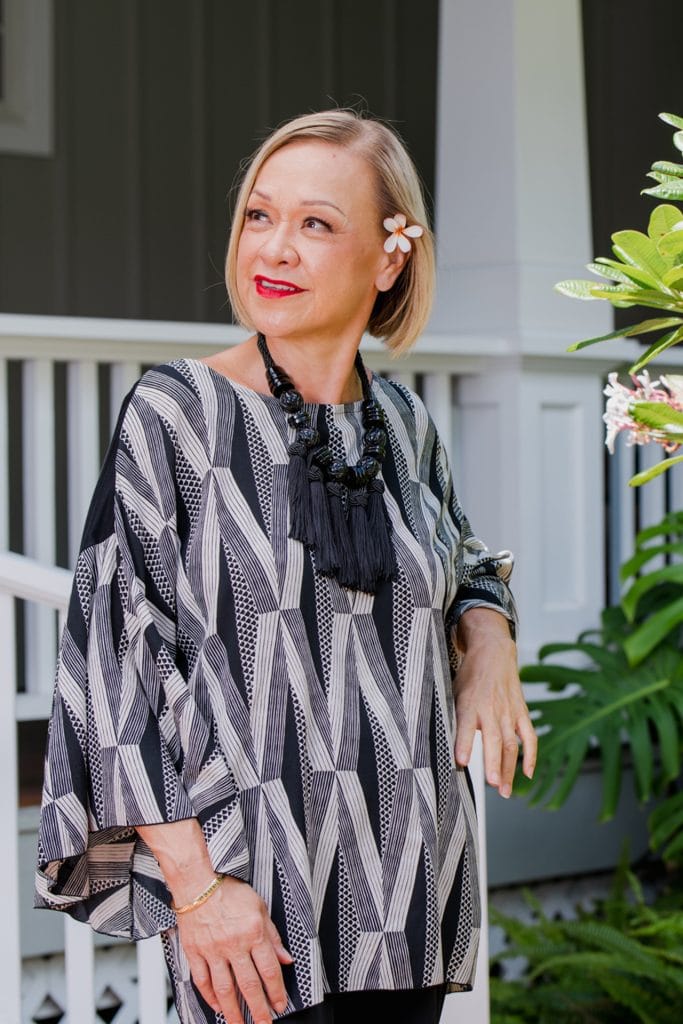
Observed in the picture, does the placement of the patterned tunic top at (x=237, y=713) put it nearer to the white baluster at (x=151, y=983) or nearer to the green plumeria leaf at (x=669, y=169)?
the green plumeria leaf at (x=669, y=169)

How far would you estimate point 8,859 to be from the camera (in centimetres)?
221

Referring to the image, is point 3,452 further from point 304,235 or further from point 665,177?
point 665,177

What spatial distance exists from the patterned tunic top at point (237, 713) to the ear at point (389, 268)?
0.24 m

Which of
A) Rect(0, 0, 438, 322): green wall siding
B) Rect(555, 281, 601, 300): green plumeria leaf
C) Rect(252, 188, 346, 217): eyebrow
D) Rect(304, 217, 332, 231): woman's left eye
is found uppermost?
Rect(0, 0, 438, 322): green wall siding

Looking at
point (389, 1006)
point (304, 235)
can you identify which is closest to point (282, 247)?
point (304, 235)

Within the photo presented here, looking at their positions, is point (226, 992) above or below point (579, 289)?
below

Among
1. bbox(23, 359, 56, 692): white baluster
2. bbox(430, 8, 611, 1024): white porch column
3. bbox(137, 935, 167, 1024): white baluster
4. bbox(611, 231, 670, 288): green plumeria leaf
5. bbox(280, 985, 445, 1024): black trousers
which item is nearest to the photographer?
bbox(611, 231, 670, 288): green plumeria leaf

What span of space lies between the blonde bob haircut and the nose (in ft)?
0.26

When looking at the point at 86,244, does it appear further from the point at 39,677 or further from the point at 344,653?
the point at 344,653

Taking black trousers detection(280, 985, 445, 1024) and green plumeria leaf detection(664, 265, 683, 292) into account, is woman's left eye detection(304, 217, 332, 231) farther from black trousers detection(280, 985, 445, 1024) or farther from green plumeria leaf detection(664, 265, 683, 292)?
black trousers detection(280, 985, 445, 1024)

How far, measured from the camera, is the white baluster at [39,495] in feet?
11.9

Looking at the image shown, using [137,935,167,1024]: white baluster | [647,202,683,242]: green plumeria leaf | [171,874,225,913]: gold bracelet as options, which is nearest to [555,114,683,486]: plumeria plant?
[647,202,683,242]: green plumeria leaf

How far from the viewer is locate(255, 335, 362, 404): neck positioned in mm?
1792

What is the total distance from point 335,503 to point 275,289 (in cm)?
27
